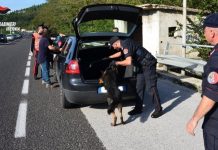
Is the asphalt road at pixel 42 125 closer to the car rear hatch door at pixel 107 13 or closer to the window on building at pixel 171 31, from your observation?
the car rear hatch door at pixel 107 13

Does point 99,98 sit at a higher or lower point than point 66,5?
lower

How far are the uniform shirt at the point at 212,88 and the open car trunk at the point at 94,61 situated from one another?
476 centimetres

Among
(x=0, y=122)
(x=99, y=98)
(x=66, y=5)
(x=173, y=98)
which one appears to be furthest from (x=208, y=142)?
(x=66, y=5)

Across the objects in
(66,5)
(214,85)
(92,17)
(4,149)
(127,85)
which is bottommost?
(4,149)

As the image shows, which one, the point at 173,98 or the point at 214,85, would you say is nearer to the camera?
the point at 214,85

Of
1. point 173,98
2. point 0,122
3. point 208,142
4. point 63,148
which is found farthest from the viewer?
point 173,98

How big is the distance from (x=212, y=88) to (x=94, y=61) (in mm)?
5275

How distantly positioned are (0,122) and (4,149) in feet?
4.81

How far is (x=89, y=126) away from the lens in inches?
235

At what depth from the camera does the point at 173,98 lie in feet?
25.7

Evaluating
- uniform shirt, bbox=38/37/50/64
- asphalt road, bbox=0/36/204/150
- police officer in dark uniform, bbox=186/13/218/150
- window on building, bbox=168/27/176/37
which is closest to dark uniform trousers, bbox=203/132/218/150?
police officer in dark uniform, bbox=186/13/218/150

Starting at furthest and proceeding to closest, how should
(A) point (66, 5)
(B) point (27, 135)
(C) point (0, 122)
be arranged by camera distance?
(A) point (66, 5)
(C) point (0, 122)
(B) point (27, 135)

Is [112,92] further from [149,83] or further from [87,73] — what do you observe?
[87,73]

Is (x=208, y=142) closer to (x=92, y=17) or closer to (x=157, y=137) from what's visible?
(x=157, y=137)
